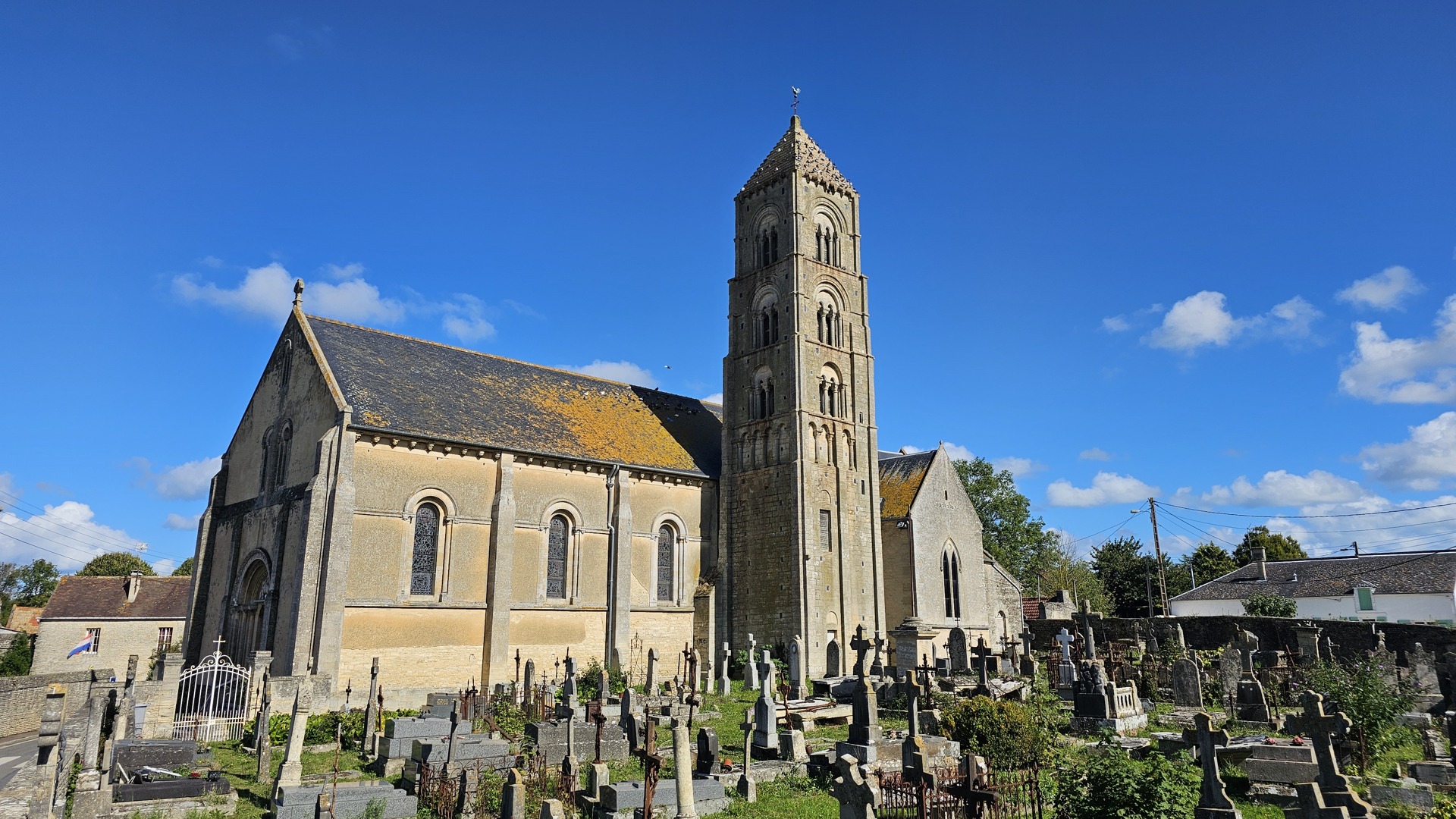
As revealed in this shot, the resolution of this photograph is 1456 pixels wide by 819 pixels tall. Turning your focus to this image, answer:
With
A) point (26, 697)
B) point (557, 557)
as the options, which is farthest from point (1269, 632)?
point (26, 697)

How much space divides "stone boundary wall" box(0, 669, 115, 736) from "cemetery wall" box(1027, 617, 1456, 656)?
31.7 m

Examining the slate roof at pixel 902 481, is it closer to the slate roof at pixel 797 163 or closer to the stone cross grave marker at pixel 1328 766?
the slate roof at pixel 797 163

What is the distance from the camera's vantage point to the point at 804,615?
28438 mm

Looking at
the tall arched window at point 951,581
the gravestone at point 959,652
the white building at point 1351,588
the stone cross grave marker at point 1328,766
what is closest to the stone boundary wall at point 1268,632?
the tall arched window at point 951,581

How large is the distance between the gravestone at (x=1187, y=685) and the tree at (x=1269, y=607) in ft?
75.0

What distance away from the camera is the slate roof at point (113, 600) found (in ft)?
136

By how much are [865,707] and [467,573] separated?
51.0 feet

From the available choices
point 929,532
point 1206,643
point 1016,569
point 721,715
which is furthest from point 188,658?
point 1016,569

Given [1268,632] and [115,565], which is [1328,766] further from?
[115,565]

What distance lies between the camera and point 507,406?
29.7 m

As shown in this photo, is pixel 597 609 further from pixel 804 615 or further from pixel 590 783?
pixel 590 783

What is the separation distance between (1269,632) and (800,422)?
18.7 m

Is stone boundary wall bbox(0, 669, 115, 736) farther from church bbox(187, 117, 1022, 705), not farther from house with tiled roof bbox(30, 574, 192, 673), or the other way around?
house with tiled roof bbox(30, 574, 192, 673)

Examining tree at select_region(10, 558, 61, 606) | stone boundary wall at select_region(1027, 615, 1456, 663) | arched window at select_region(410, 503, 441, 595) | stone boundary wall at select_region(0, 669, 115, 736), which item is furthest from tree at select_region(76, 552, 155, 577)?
stone boundary wall at select_region(1027, 615, 1456, 663)
